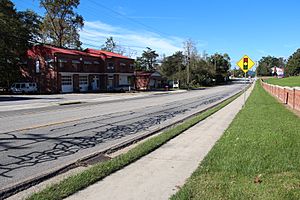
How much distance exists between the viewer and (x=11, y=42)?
48.5 meters

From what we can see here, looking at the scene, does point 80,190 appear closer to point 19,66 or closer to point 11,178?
point 11,178

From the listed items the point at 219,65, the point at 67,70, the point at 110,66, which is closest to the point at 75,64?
the point at 67,70

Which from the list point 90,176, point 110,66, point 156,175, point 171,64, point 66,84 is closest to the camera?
point 90,176

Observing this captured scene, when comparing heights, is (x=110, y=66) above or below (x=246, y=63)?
above

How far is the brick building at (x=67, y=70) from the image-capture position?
50531 mm

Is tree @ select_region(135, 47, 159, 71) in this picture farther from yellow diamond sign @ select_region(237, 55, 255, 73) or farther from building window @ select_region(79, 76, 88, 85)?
yellow diamond sign @ select_region(237, 55, 255, 73)

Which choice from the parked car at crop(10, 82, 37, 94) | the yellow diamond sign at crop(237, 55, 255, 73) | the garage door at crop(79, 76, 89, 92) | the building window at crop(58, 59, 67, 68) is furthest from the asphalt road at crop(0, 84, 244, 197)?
the garage door at crop(79, 76, 89, 92)

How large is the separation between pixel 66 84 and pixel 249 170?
49.3m

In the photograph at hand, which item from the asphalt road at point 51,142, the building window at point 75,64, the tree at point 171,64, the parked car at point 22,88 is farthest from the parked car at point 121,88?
the asphalt road at point 51,142

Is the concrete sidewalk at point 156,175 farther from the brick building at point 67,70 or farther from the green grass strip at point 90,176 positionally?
the brick building at point 67,70

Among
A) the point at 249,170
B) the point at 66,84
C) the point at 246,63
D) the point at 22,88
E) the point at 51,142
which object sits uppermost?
the point at 246,63

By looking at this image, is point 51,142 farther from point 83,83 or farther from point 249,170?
point 83,83

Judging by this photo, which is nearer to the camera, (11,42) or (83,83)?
(11,42)

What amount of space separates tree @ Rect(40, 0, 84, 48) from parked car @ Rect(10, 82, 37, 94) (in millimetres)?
19306
